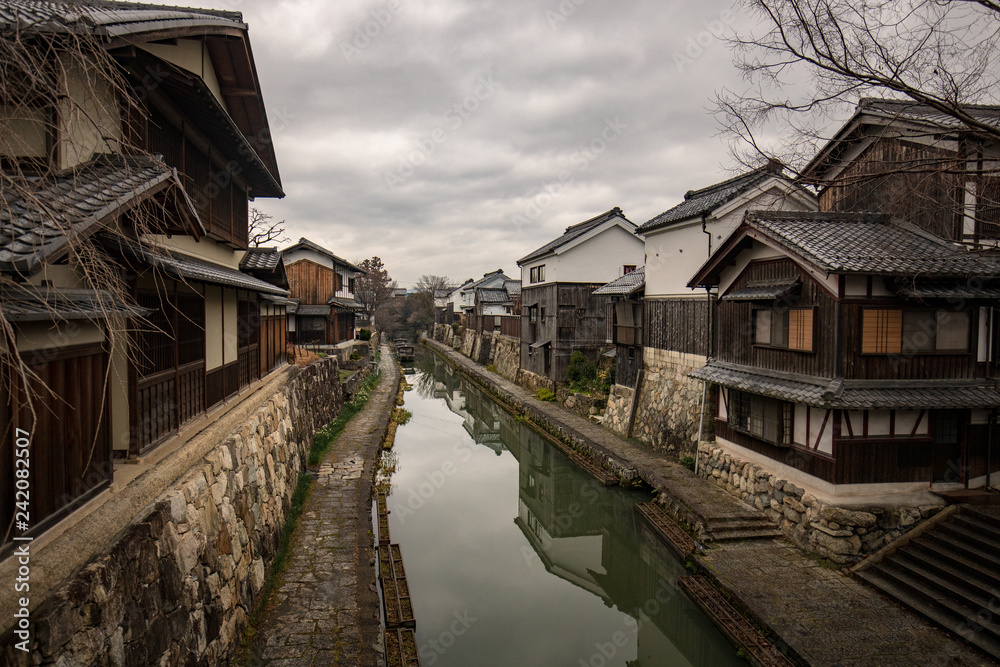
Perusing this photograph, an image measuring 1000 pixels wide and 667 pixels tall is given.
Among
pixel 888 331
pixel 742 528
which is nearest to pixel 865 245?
pixel 888 331

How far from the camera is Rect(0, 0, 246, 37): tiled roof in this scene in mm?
4189

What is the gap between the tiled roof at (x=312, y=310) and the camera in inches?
1188

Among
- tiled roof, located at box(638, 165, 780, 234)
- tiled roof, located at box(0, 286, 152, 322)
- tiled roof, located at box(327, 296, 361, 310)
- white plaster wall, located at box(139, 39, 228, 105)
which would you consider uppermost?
white plaster wall, located at box(139, 39, 228, 105)

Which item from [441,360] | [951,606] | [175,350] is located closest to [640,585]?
[951,606]

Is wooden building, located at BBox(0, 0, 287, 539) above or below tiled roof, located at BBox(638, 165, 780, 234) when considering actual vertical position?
below

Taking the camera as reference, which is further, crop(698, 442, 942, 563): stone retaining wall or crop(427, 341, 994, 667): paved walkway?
crop(698, 442, 942, 563): stone retaining wall

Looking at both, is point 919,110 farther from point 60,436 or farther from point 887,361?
point 60,436

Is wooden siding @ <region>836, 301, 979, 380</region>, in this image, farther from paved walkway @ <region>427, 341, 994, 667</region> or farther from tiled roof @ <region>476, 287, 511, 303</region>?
tiled roof @ <region>476, 287, 511, 303</region>

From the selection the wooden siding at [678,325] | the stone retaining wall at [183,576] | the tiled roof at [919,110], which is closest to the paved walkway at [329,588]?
the stone retaining wall at [183,576]

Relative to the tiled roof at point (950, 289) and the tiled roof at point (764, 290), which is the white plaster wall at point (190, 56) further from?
the tiled roof at point (950, 289)

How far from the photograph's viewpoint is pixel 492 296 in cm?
4934

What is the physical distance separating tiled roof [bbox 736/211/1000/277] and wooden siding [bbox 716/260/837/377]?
2.57 feet

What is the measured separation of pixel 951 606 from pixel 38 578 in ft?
34.7

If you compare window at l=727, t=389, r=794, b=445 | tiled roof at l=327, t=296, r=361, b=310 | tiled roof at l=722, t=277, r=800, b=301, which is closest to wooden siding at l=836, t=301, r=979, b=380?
tiled roof at l=722, t=277, r=800, b=301
